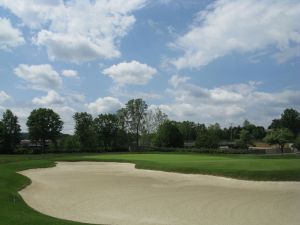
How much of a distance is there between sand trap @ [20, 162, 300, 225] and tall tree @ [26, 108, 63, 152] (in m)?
95.4

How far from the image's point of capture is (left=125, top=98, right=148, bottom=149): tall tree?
13712 centimetres

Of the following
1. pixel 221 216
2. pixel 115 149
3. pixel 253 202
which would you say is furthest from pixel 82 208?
pixel 115 149

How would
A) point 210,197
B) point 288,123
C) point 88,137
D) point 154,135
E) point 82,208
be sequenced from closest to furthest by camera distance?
point 82,208, point 210,197, point 88,137, point 154,135, point 288,123

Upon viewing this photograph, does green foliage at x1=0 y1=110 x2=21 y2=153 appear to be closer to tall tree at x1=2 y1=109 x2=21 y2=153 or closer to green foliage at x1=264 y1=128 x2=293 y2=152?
tall tree at x1=2 y1=109 x2=21 y2=153

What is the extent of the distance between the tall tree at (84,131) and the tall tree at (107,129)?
534cm

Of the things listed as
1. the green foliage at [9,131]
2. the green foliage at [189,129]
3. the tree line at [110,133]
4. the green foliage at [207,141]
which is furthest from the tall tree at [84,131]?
the green foliage at [189,129]

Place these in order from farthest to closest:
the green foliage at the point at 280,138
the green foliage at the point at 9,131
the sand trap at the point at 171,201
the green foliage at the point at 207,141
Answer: the green foliage at the point at 207,141 < the green foliage at the point at 9,131 < the green foliage at the point at 280,138 < the sand trap at the point at 171,201

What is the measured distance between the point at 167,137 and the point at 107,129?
1759 cm

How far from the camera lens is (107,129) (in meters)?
129

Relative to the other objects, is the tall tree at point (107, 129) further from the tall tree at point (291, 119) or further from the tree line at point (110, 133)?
the tall tree at point (291, 119)

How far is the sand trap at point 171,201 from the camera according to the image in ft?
57.7

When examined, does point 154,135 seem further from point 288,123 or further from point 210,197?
point 210,197

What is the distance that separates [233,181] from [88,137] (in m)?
91.8

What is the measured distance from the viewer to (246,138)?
5482 inches
